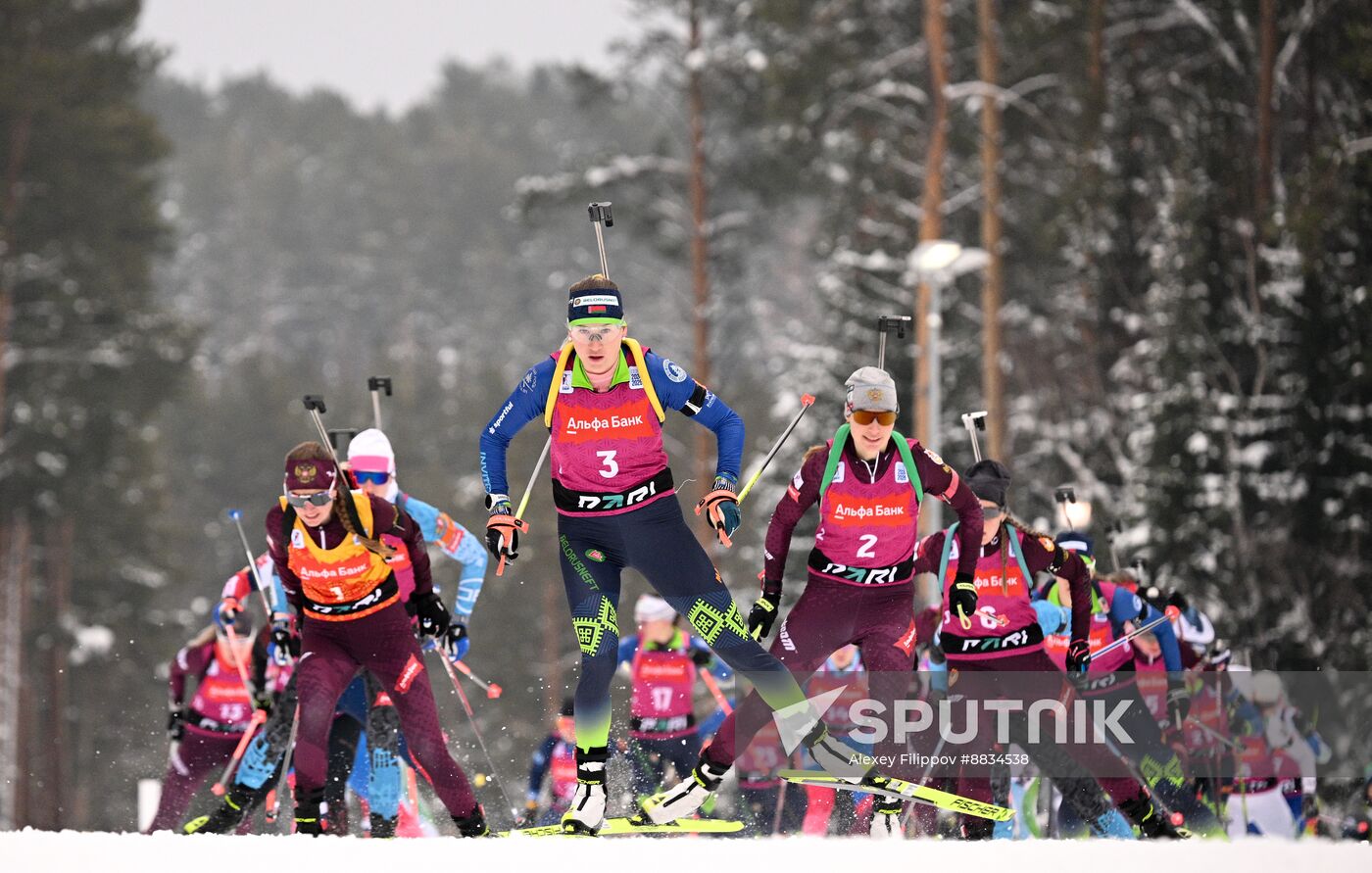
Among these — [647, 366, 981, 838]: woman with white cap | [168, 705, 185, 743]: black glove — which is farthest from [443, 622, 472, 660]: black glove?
[168, 705, 185, 743]: black glove

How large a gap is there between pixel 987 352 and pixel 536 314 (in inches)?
1430

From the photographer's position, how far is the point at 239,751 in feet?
31.2

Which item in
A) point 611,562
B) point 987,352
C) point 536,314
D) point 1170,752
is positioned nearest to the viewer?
point 611,562

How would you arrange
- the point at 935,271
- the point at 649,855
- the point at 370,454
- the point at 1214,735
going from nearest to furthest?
the point at 649,855 → the point at 370,454 → the point at 1214,735 → the point at 935,271

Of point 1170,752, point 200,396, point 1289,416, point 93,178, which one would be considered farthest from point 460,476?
point 1170,752

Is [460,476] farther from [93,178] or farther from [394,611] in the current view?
[394,611]

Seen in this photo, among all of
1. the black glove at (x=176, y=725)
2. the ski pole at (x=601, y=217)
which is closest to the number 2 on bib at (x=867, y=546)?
the ski pole at (x=601, y=217)

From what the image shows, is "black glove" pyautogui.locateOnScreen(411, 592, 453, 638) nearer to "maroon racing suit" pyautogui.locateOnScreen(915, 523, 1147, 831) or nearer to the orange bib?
the orange bib

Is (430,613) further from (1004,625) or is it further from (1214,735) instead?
(1214,735)

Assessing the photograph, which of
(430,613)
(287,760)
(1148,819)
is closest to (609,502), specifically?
(430,613)

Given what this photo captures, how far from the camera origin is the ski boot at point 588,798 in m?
6.76

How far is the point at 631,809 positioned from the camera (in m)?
8.07

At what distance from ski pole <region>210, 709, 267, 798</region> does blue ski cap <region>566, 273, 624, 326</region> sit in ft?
10.8

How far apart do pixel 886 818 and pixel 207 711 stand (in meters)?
4.85
